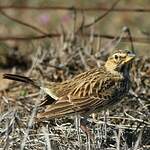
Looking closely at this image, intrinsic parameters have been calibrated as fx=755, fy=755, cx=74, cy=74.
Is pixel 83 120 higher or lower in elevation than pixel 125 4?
lower

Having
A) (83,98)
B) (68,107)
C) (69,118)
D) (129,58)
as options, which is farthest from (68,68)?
(68,107)

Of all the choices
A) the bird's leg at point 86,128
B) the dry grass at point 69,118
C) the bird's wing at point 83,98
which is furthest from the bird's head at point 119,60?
the bird's leg at point 86,128

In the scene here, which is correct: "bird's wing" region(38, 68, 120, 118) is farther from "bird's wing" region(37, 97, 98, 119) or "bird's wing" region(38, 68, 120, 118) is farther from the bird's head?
the bird's head

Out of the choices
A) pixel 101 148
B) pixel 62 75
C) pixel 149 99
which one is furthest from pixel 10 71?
pixel 101 148

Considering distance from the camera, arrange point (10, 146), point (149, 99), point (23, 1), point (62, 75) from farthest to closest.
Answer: point (23, 1)
point (62, 75)
point (149, 99)
point (10, 146)

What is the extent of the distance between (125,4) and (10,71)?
4.06m

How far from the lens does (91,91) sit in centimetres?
591

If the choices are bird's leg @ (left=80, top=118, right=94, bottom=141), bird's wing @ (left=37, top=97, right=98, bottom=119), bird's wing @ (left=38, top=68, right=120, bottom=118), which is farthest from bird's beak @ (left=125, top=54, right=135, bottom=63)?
bird's leg @ (left=80, top=118, right=94, bottom=141)

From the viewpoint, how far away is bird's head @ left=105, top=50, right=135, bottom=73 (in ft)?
19.7

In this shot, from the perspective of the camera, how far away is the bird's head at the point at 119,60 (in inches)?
236

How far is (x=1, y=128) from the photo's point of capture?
18.8 feet

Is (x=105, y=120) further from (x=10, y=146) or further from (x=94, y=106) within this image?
(x=10, y=146)

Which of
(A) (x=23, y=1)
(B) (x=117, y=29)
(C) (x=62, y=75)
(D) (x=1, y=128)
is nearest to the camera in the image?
(D) (x=1, y=128)

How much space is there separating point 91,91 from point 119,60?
0.37 meters
